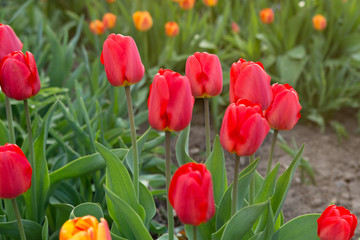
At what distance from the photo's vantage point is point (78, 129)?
1821 millimetres

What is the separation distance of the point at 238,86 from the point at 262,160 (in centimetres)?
154

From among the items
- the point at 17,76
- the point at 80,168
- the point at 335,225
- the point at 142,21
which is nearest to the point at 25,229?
the point at 80,168

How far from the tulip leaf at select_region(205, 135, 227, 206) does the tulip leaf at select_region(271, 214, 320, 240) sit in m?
0.17

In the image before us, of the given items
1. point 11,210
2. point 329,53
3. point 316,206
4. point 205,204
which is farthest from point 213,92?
point 329,53

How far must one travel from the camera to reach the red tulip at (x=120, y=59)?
43.8 inches

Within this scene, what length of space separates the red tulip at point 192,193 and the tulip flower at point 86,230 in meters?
0.15

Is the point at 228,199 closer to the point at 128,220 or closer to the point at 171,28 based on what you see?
the point at 128,220

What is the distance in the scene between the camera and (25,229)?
1.43 m

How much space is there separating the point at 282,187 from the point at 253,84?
0.88ft

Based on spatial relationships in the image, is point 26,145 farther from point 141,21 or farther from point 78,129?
point 141,21

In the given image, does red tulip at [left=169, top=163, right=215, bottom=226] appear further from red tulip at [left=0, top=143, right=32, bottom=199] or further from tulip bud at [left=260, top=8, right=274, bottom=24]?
tulip bud at [left=260, top=8, right=274, bottom=24]

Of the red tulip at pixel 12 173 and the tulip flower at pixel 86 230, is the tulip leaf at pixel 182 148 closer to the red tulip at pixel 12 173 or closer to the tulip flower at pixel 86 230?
the red tulip at pixel 12 173

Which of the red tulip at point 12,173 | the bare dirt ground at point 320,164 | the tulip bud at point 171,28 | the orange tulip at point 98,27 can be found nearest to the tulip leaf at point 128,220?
the red tulip at point 12,173

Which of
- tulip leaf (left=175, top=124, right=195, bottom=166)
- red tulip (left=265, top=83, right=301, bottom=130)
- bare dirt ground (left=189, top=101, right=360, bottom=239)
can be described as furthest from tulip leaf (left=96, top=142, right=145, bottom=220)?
bare dirt ground (left=189, top=101, right=360, bottom=239)
